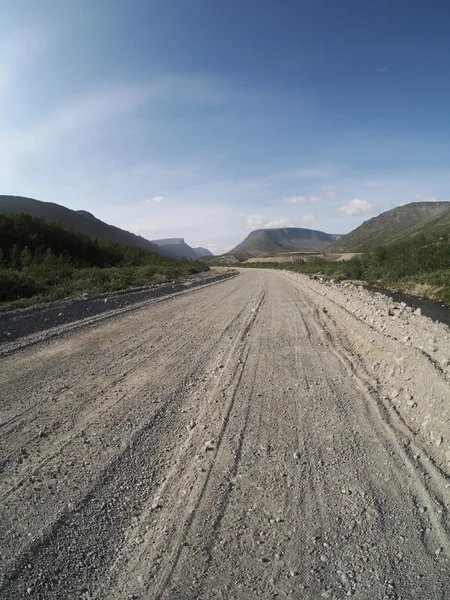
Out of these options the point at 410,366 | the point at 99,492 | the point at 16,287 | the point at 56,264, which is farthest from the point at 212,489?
the point at 56,264

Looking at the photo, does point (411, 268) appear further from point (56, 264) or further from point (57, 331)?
point (56, 264)

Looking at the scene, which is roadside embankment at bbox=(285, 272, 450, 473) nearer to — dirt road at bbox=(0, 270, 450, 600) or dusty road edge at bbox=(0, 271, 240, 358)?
dirt road at bbox=(0, 270, 450, 600)

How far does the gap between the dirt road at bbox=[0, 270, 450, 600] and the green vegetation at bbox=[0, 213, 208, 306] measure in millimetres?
8317

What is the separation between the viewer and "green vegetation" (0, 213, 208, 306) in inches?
513

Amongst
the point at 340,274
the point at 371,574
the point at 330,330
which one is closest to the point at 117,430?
the point at 371,574

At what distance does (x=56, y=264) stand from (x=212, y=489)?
23341mm

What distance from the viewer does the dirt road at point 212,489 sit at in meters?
2.21

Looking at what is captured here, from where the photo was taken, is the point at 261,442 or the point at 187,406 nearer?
the point at 261,442

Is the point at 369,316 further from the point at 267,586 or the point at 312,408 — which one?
the point at 267,586

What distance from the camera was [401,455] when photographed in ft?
11.6

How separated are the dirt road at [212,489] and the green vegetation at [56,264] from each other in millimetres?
8317

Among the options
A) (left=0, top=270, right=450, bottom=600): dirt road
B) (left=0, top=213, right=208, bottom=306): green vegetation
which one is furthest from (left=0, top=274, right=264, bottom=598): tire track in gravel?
(left=0, top=213, right=208, bottom=306): green vegetation

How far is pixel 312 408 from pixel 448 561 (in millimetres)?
2300

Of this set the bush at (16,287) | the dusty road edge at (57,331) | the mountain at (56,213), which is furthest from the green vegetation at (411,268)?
the mountain at (56,213)
